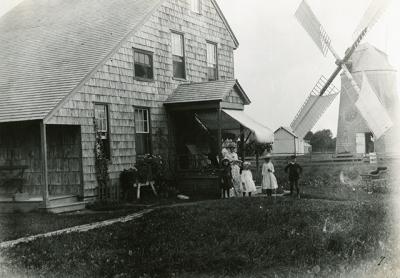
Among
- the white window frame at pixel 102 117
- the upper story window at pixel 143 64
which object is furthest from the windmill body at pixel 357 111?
the white window frame at pixel 102 117

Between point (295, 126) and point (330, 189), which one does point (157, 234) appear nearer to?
point (330, 189)

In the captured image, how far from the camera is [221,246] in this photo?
9102mm

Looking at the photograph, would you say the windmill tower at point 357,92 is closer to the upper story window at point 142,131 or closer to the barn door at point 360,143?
the barn door at point 360,143

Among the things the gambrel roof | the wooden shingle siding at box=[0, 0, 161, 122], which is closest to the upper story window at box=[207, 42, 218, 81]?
the gambrel roof

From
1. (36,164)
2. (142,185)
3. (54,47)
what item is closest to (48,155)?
(36,164)

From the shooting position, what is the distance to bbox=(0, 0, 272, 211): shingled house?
15844 millimetres

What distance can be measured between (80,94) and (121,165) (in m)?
3.08

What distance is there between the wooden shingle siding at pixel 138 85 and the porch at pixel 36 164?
444mm

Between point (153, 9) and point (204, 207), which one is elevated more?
point (153, 9)

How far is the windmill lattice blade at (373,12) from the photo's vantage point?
2488 cm

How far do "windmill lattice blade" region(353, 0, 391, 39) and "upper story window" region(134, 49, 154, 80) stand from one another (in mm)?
11565

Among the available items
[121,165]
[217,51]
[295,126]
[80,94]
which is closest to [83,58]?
[80,94]

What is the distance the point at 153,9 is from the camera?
1947 centimetres

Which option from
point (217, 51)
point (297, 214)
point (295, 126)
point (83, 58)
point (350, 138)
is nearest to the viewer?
point (297, 214)
